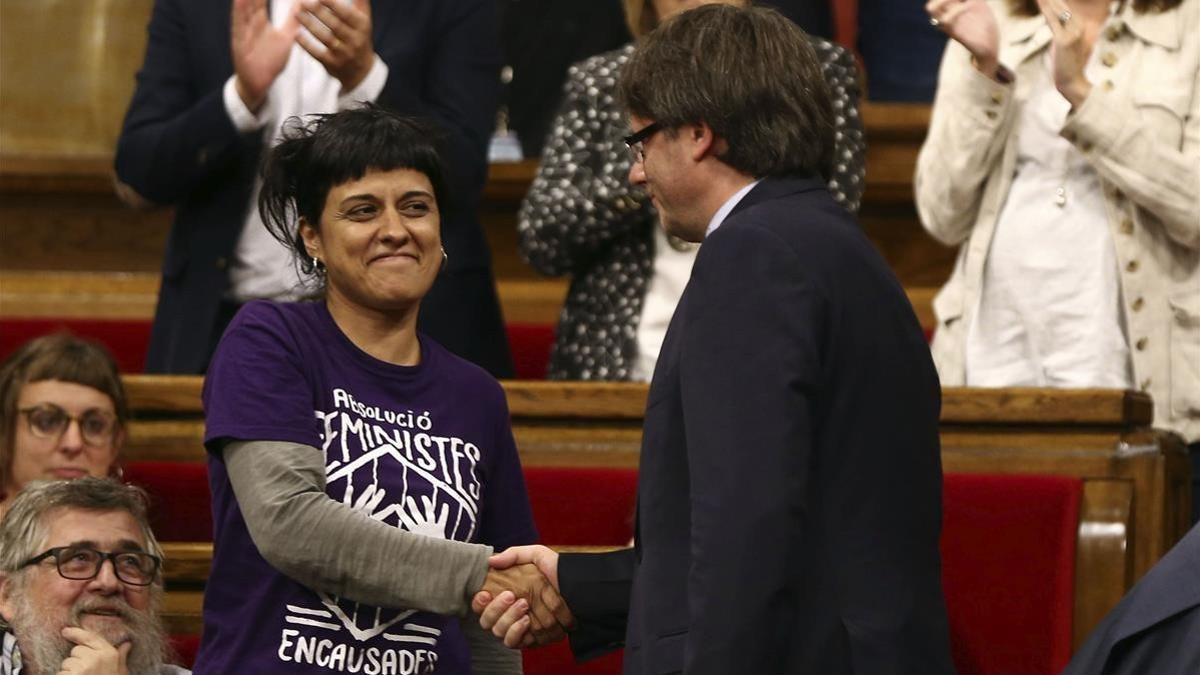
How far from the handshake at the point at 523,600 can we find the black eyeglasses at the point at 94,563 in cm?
52

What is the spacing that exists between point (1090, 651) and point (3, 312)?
130 inches

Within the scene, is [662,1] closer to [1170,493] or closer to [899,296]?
[1170,493]

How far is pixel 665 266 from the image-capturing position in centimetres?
340

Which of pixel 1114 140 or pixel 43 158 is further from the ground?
pixel 1114 140

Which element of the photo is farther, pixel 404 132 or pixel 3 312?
pixel 3 312

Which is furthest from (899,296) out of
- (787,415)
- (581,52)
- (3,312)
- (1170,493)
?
(3,312)

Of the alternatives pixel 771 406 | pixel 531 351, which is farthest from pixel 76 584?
pixel 531 351

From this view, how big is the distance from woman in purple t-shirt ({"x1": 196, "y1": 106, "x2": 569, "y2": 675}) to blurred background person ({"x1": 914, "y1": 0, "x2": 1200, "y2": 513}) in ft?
3.40

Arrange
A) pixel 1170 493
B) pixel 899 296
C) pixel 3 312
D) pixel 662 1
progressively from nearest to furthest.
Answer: pixel 899 296 → pixel 1170 493 → pixel 662 1 → pixel 3 312

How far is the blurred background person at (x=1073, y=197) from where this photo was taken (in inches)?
126

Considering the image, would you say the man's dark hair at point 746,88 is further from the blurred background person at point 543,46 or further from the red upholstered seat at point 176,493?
the blurred background person at point 543,46

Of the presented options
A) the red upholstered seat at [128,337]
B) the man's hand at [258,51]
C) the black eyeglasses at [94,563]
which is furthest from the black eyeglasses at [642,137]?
the red upholstered seat at [128,337]

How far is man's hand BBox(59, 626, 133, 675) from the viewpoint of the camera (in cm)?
260

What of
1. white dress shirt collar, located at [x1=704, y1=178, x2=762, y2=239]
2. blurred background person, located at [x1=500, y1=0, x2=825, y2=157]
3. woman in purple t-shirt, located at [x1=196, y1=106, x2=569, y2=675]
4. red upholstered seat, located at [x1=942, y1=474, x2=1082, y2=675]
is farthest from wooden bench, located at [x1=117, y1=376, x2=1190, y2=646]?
blurred background person, located at [x1=500, y1=0, x2=825, y2=157]
